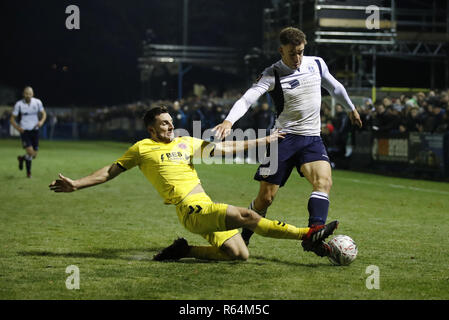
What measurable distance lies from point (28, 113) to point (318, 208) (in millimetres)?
13063

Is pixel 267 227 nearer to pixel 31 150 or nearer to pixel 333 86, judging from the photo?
pixel 333 86

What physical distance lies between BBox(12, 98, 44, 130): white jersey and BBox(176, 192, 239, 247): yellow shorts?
1249cm

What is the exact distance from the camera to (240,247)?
25.0ft

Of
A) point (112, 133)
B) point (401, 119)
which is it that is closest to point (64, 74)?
point (112, 133)

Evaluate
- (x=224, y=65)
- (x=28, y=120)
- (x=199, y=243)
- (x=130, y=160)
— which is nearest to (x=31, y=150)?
(x=28, y=120)

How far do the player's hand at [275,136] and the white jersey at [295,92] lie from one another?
80 mm

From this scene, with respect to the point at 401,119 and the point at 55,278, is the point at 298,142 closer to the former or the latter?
the point at 55,278

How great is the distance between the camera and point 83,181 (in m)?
7.47

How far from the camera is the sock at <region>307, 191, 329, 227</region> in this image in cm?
750

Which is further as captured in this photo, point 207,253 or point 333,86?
point 333,86

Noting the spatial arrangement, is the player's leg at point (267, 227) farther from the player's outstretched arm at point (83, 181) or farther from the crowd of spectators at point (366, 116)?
the crowd of spectators at point (366, 116)

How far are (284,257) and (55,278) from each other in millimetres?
2416

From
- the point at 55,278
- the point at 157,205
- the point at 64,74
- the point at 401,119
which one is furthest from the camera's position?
the point at 64,74

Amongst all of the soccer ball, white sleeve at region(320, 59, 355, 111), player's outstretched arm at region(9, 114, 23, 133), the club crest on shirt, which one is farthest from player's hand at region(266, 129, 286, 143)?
player's outstretched arm at region(9, 114, 23, 133)
